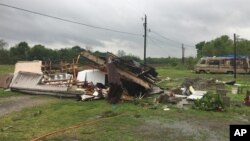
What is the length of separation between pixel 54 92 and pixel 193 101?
7.35 metres

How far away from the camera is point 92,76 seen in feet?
68.9

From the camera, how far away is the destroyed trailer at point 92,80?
58.3ft

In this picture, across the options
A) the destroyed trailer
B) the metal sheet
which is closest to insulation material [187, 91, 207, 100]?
the destroyed trailer

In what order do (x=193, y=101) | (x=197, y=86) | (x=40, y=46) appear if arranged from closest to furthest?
(x=193, y=101) < (x=197, y=86) < (x=40, y=46)

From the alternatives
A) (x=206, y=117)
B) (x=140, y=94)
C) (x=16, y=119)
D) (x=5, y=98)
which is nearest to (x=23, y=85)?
(x=5, y=98)

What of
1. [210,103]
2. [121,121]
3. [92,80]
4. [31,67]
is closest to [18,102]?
[92,80]

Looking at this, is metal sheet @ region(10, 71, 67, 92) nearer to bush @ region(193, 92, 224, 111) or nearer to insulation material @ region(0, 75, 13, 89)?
insulation material @ region(0, 75, 13, 89)

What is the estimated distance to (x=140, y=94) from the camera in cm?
1894

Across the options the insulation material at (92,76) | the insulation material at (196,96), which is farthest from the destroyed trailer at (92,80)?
the insulation material at (196,96)

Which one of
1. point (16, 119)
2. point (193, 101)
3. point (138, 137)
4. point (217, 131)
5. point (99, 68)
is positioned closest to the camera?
point (138, 137)

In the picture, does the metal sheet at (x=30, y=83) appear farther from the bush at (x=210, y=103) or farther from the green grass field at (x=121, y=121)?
the bush at (x=210, y=103)

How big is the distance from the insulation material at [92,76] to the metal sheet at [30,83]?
173cm

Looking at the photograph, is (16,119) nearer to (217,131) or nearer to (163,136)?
(163,136)

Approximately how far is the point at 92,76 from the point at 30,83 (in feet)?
11.6
